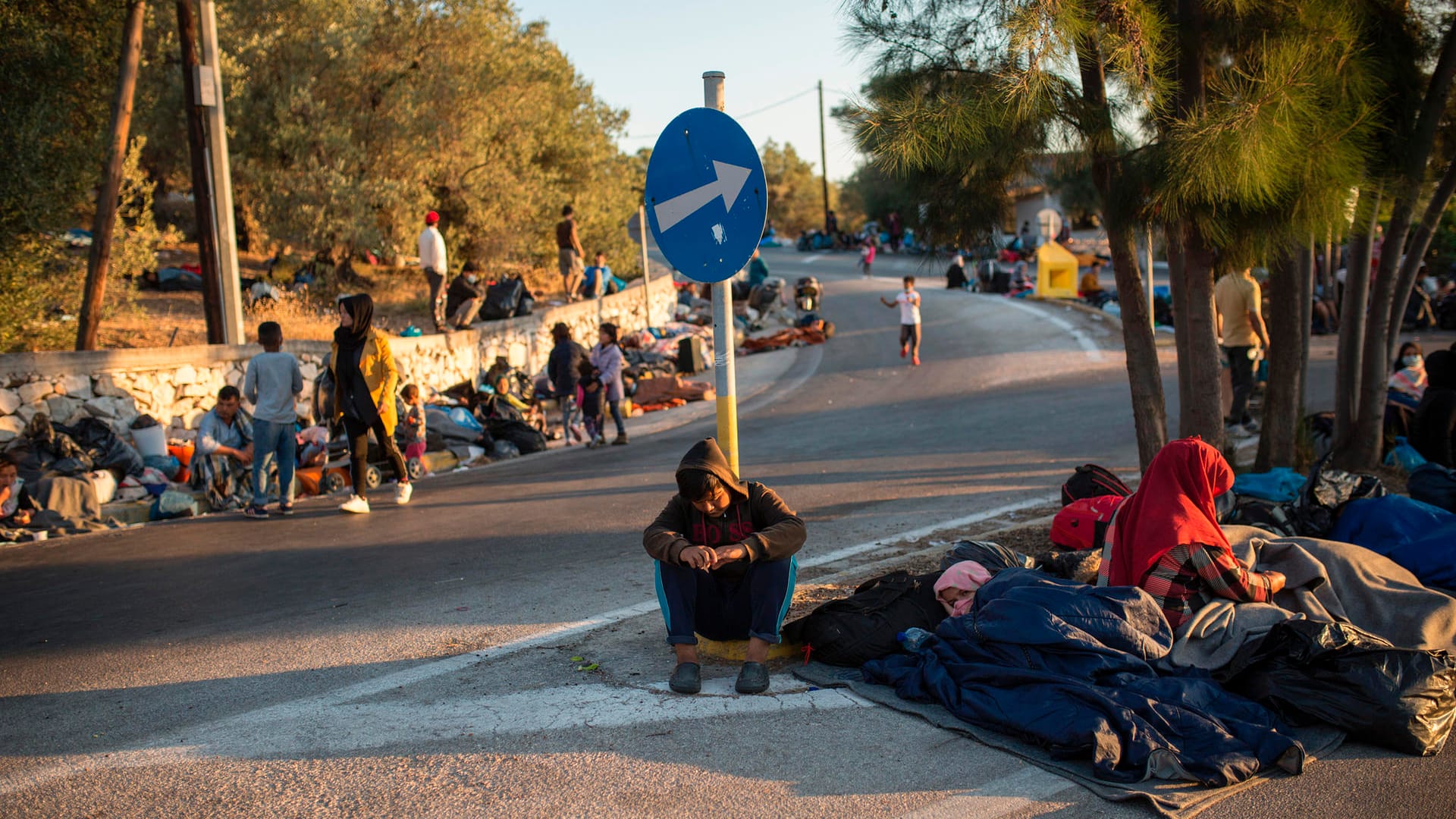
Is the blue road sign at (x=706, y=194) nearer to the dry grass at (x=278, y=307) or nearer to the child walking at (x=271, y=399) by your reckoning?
the child walking at (x=271, y=399)

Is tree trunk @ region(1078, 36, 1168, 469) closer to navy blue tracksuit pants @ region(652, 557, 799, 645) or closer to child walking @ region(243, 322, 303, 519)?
navy blue tracksuit pants @ region(652, 557, 799, 645)

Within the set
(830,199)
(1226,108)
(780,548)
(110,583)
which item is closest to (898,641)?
(780,548)

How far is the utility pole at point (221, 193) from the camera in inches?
518

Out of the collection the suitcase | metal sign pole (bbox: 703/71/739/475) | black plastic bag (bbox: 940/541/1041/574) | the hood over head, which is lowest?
black plastic bag (bbox: 940/541/1041/574)

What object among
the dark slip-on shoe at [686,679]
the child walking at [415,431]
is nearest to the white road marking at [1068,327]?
the child walking at [415,431]

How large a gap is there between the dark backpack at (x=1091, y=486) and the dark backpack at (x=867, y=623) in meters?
2.15

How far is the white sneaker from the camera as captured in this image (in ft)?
30.0

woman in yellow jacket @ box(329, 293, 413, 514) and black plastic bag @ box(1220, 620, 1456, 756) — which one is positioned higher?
woman in yellow jacket @ box(329, 293, 413, 514)

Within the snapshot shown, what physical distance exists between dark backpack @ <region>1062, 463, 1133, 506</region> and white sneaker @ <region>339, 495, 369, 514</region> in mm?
5810

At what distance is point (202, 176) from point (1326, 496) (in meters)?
12.9

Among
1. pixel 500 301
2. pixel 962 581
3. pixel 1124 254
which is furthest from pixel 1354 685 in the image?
pixel 500 301

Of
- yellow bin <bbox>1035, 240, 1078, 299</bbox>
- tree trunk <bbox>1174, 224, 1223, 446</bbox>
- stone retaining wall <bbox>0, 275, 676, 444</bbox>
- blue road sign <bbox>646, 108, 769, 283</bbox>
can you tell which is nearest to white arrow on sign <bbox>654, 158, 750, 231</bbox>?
blue road sign <bbox>646, 108, 769, 283</bbox>

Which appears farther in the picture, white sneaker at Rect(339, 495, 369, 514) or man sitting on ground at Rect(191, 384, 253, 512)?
man sitting on ground at Rect(191, 384, 253, 512)

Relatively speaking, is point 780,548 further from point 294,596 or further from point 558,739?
point 294,596
